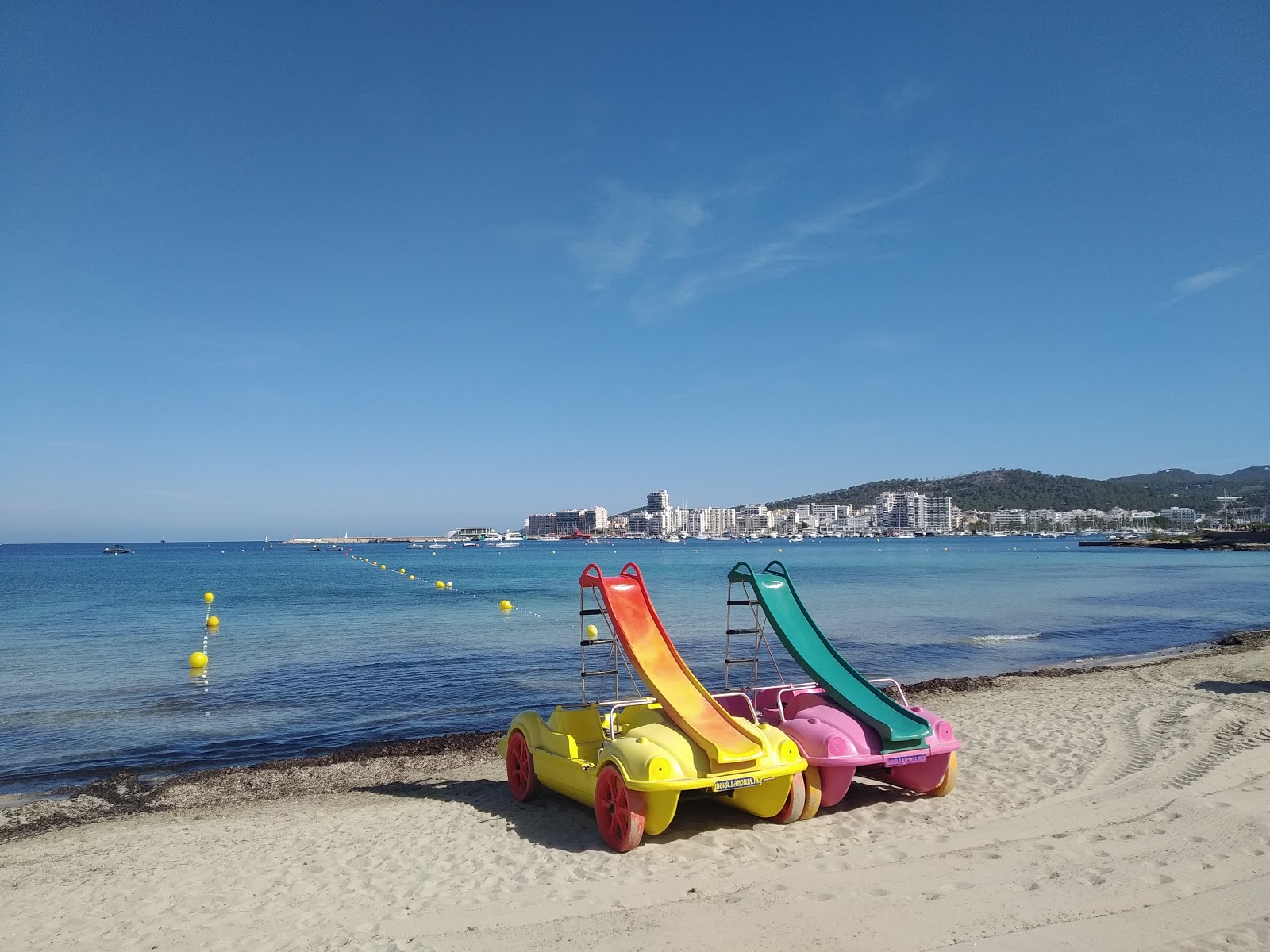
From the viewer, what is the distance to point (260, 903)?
243 inches

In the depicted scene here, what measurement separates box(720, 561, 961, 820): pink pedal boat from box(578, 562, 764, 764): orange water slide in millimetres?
840

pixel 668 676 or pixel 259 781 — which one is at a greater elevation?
pixel 668 676

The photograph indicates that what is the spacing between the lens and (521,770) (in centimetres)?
880

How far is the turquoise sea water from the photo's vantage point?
13.8 metres

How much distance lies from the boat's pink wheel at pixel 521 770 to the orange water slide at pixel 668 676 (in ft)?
5.36

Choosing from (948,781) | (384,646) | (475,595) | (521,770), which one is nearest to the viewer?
(948,781)

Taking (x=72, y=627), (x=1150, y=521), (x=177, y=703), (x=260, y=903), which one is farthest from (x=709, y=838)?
(x=1150, y=521)

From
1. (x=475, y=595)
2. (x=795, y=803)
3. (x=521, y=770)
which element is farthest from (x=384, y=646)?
(x=475, y=595)

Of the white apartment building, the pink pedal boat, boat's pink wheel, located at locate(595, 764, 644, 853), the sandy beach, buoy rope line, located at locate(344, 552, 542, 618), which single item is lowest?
buoy rope line, located at locate(344, 552, 542, 618)

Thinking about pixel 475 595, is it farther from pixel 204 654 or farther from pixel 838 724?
pixel 838 724

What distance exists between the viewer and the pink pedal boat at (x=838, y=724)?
753 cm

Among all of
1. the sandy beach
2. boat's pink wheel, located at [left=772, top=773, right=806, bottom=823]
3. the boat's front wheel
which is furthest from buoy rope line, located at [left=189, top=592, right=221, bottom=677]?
the boat's front wheel

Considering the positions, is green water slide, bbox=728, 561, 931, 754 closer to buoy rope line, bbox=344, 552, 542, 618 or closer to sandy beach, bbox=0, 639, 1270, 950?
sandy beach, bbox=0, 639, 1270, 950

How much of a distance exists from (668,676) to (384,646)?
17880mm
